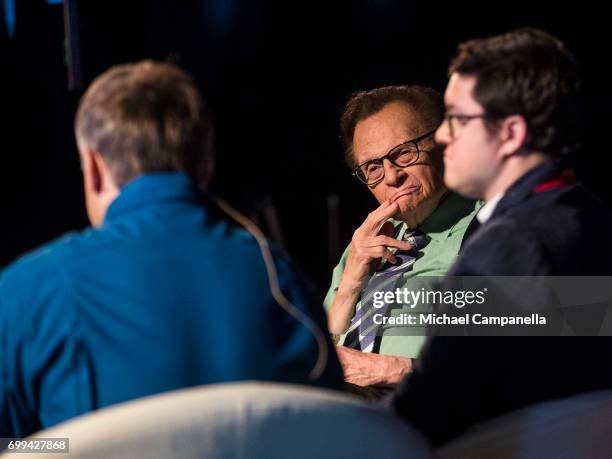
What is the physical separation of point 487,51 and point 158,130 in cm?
67

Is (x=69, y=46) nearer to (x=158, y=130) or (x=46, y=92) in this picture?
(x=46, y=92)

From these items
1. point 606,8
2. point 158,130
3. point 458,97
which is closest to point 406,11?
point 606,8

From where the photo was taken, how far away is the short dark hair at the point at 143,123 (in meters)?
1.28

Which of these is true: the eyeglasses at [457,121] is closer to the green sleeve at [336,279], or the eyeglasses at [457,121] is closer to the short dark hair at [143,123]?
the short dark hair at [143,123]

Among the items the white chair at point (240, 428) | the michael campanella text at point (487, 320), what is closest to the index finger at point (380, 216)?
the michael campanella text at point (487, 320)

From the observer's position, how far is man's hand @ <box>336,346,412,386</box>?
2.05m

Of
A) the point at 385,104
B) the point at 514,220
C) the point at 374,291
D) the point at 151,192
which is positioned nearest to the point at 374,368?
the point at 374,291

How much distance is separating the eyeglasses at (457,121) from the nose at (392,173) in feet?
2.64

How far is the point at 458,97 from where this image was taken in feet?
5.33

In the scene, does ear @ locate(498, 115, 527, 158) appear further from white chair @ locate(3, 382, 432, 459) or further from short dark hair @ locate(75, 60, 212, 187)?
white chair @ locate(3, 382, 432, 459)

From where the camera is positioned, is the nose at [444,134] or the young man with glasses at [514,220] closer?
the young man with glasses at [514,220]

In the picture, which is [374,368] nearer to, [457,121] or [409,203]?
[409,203]

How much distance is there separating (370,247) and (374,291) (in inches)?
5.6

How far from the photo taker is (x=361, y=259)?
2396mm
